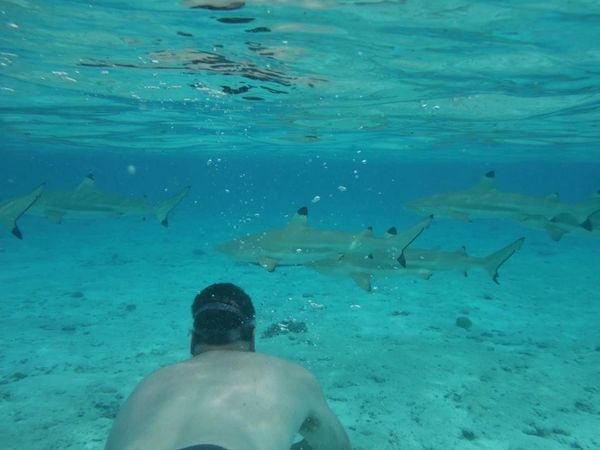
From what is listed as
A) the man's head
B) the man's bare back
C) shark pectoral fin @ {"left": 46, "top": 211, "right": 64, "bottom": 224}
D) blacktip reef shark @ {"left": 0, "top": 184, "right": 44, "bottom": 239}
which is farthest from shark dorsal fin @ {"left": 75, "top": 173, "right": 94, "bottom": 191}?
the man's bare back

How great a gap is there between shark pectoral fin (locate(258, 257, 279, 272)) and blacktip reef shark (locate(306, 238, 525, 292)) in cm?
98

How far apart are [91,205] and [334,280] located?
10733 millimetres

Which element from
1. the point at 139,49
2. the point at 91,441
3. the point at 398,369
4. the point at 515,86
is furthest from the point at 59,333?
the point at 515,86

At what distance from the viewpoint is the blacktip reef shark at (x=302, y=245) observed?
9727 mm

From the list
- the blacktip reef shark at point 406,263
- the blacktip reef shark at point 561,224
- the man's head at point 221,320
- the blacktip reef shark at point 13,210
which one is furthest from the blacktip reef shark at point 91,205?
the man's head at point 221,320

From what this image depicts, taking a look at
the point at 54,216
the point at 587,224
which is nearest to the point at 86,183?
the point at 54,216

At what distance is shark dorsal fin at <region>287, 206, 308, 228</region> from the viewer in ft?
32.2

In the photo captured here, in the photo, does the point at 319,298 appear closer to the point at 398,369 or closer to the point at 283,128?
the point at 398,369

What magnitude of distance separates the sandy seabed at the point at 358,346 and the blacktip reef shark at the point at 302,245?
8.63 feet

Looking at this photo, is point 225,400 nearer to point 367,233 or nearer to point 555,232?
point 367,233

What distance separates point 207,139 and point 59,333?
23.0 metres

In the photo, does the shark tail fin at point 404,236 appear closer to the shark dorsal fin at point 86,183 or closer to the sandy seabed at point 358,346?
the sandy seabed at point 358,346

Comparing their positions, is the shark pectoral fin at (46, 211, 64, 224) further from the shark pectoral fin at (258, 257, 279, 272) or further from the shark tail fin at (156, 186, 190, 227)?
the shark pectoral fin at (258, 257, 279, 272)

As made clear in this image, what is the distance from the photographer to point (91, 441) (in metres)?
7.27
